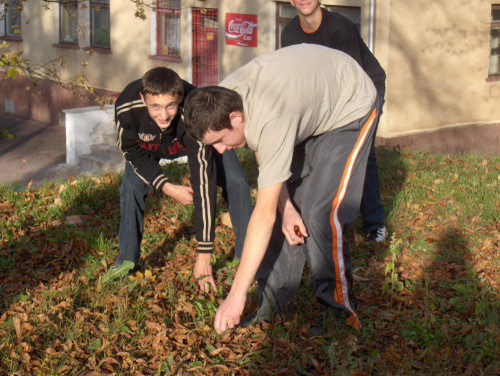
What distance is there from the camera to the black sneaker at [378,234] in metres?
5.58

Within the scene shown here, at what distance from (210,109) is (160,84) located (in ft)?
3.94

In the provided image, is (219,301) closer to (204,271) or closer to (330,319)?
(204,271)

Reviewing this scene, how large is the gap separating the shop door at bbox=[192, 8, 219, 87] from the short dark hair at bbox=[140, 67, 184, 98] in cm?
1038

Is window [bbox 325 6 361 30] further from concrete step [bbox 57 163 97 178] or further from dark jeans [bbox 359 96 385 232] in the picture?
dark jeans [bbox 359 96 385 232]

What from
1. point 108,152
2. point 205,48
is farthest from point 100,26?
point 108,152

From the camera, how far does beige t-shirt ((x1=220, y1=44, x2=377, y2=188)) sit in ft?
10.5

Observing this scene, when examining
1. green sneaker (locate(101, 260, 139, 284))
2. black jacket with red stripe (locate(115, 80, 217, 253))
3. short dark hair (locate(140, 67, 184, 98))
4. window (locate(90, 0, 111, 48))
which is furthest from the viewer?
window (locate(90, 0, 111, 48))

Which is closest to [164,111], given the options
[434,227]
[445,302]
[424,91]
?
[445,302]

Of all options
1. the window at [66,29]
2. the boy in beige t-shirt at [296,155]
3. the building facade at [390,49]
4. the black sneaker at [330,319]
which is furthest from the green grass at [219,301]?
the window at [66,29]

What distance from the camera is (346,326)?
4.00m

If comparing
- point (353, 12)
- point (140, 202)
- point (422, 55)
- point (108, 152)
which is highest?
point (353, 12)

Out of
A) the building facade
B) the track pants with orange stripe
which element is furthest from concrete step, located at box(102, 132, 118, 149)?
the track pants with orange stripe

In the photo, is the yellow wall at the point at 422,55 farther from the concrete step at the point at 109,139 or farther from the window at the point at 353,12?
the concrete step at the point at 109,139

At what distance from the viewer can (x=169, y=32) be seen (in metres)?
15.5
